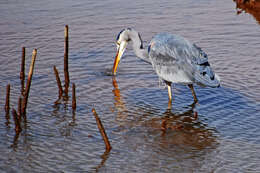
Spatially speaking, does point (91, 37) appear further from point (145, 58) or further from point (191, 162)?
point (191, 162)

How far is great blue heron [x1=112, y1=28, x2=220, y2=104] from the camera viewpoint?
826 cm

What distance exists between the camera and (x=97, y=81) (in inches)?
390

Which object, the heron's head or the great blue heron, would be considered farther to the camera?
the heron's head

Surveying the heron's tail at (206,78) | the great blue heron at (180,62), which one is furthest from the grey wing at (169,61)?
the heron's tail at (206,78)

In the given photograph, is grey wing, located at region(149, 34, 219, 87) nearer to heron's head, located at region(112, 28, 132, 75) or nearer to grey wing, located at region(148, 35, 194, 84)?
grey wing, located at region(148, 35, 194, 84)

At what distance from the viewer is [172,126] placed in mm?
7957

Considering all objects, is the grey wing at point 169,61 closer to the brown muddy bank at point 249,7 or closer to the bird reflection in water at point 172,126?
the bird reflection in water at point 172,126

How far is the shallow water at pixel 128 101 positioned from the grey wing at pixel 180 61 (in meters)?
0.56

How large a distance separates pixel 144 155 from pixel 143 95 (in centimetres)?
256

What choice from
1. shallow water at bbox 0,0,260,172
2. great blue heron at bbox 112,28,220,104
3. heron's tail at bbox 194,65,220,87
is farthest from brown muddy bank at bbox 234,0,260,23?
heron's tail at bbox 194,65,220,87

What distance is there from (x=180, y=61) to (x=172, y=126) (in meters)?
1.30

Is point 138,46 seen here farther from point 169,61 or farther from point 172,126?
point 172,126

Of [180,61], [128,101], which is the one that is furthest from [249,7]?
[128,101]

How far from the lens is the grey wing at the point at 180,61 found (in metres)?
8.26
